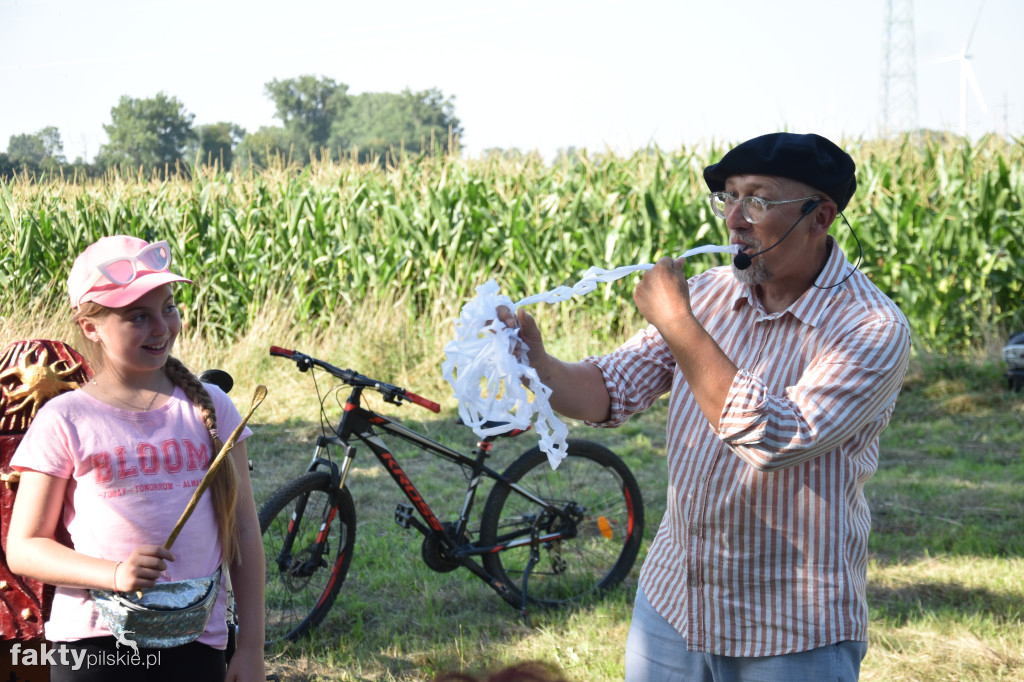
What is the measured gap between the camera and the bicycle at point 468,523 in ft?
12.5

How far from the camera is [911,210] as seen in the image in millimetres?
8586

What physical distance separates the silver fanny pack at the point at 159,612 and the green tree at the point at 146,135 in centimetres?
879

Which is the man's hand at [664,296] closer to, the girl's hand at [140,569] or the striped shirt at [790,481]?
the striped shirt at [790,481]

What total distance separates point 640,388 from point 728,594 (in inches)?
20.8

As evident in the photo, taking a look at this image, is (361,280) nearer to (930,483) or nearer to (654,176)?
(654,176)

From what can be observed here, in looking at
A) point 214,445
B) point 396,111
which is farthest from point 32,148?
point 396,111

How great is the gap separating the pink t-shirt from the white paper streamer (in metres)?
0.65

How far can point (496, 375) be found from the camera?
1.87m

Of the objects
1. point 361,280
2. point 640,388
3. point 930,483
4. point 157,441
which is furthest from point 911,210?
point 157,441

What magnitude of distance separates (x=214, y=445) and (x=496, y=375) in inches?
27.9

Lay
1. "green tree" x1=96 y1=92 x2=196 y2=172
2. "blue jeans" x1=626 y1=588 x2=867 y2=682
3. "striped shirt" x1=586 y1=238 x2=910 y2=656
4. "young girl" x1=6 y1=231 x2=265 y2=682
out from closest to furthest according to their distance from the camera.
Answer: "striped shirt" x1=586 y1=238 x2=910 y2=656 → "blue jeans" x1=626 y1=588 x2=867 y2=682 → "young girl" x1=6 y1=231 x2=265 y2=682 → "green tree" x1=96 y1=92 x2=196 y2=172

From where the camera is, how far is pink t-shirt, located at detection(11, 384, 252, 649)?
1843mm

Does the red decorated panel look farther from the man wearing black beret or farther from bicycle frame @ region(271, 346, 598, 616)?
bicycle frame @ region(271, 346, 598, 616)

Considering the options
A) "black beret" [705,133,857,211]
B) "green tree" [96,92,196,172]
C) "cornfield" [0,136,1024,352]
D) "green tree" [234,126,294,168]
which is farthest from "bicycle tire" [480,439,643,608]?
"green tree" [234,126,294,168]
